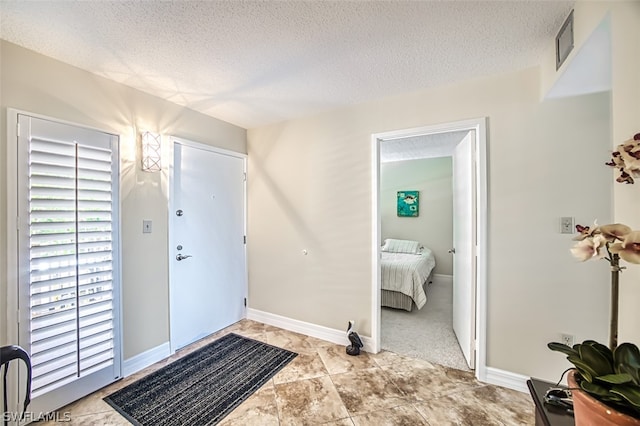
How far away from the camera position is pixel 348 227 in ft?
9.02

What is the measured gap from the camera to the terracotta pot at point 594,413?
2.03 ft

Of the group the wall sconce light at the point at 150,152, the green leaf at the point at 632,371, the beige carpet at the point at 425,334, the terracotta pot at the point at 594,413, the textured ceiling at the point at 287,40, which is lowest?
the beige carpet at the point at 425,334

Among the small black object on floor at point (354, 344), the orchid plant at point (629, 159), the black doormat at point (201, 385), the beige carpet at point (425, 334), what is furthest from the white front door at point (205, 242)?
the orchid plant at point (629, 159)

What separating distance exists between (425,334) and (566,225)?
5.85 ft

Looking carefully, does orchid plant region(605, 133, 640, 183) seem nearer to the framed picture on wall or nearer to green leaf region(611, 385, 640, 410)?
green leaf region(611, 385, 640, 410)

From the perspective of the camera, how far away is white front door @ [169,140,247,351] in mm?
2643

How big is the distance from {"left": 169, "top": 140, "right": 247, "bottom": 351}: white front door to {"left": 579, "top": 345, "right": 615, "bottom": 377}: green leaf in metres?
2.89

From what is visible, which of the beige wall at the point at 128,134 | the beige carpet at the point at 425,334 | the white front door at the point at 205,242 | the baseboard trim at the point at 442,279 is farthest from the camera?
the baseboard trim at the point at 442,279

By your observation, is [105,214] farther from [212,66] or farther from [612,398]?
[612,398]

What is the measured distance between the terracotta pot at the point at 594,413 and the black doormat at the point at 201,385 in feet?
6.30

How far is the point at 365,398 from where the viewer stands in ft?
6.33

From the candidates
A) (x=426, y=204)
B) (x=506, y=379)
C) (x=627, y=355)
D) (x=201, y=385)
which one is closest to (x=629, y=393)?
(x=627, y=355)

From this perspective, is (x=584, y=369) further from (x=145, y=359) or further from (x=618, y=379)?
(x=145, y=359)

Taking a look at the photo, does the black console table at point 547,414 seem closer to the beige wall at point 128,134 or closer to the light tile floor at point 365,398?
the light tile floor at point 365,398
